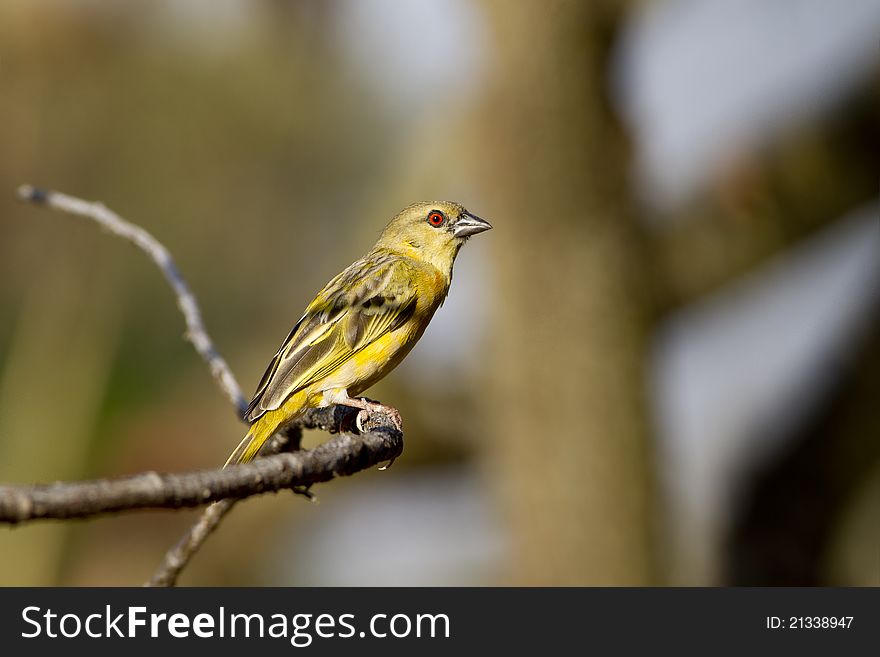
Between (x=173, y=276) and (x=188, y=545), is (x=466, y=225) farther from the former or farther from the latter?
(x=188, y=545)

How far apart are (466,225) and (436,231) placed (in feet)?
0.39

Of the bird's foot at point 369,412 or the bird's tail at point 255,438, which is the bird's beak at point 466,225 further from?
the bird's tail at point 255,438

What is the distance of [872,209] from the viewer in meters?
9.05

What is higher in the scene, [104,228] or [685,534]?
[685,534]

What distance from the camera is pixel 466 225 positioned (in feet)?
13.0

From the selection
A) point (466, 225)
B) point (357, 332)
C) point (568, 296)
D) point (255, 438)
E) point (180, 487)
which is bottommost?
point (180, 487)

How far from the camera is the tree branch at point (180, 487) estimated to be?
1.48 m

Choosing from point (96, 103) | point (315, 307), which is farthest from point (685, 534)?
point (96, 103)

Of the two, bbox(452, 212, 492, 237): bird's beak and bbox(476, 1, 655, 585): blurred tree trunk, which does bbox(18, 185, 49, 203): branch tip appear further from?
bbox(476, 1, 655, 585): blurred tree trunk

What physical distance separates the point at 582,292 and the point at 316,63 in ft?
30.0

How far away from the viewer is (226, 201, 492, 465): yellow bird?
3.22 metres

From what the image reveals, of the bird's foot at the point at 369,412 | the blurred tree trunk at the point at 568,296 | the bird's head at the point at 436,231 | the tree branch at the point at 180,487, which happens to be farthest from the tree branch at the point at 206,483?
the blurred tree trunk at the point at 568,296

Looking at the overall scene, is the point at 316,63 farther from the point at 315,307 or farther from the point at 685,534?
the point at 315,307

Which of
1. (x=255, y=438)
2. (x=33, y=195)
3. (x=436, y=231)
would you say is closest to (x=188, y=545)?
(x=255, y=438)
